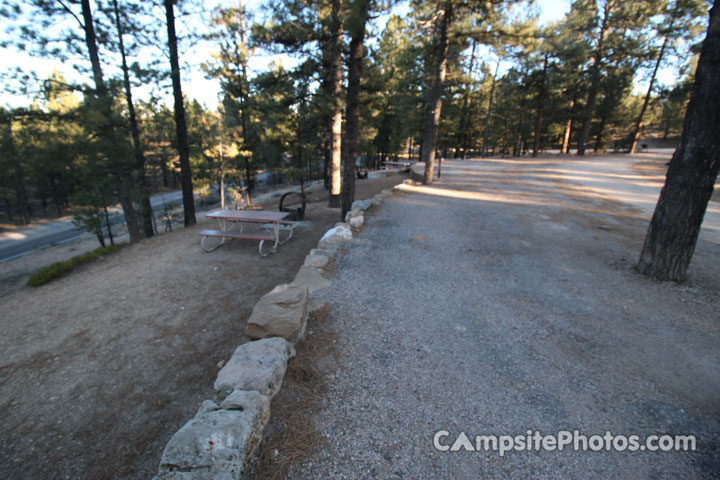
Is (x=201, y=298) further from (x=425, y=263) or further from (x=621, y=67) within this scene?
(x=621, y=67)

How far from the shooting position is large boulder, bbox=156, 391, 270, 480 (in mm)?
1677

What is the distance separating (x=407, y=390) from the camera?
265 centimetres

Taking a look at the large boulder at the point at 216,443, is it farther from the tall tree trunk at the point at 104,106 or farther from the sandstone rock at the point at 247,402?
the tall tree trunk at the point at 104,106

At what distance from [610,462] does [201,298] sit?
582 cm

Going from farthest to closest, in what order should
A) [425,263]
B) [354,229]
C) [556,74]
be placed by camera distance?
[556,74] → [354,229] → [425,263]

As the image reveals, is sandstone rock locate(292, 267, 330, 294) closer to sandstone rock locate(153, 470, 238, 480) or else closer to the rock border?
the rock border

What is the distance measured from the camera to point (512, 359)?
3.08m

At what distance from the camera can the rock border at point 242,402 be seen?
1705mm

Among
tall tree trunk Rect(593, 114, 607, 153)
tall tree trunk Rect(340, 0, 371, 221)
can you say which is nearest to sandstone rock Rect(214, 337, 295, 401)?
tall tree trunk Rect(340, 0, 371, 221)

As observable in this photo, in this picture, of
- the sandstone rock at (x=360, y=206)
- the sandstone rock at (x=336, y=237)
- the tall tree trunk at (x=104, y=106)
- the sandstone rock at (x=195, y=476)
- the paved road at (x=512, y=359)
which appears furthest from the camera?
the tall tree trunk at (x=104, y=106)

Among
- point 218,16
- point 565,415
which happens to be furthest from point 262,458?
point 218,16

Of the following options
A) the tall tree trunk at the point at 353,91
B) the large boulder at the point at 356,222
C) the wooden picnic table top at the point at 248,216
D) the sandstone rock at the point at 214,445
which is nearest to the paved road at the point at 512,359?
the sandstone rock at the point at 214,445

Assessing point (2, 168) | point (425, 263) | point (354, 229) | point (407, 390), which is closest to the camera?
point (407, 390)

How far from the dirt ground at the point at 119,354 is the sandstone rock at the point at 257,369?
0.94 meters
